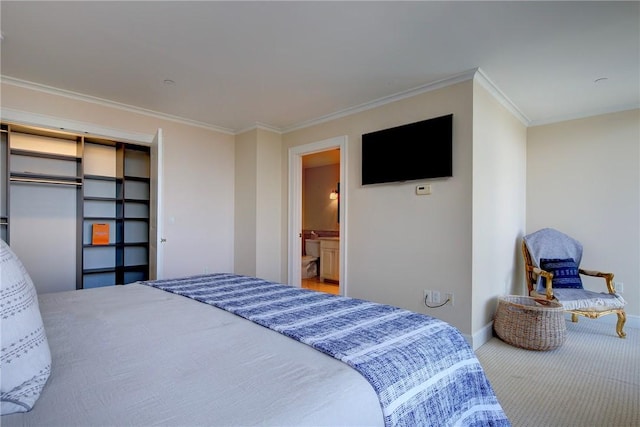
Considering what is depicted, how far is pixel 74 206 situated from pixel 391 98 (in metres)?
3.82

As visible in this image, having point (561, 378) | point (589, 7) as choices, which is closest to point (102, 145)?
point (589, 7)

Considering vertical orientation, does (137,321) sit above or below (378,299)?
above

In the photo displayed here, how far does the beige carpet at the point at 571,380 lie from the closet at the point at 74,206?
422cm

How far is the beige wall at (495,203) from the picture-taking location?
2.99 m

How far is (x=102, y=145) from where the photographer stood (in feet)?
13.2

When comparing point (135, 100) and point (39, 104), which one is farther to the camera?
point (135, 100)

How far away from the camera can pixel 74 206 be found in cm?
378

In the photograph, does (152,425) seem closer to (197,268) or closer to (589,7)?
(589,7)

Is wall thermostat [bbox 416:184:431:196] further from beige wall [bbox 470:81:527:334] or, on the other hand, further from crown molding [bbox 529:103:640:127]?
crown molding [bbox 529:103:640:127]

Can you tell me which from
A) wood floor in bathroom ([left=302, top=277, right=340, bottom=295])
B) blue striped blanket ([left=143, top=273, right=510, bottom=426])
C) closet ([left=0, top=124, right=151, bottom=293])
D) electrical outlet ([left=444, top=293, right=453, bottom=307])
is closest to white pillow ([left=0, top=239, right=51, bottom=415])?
blue striped blanket ([left=143, top=273, right=510, bottom=426])

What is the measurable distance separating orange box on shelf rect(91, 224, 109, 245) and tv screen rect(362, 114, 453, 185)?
315 cm

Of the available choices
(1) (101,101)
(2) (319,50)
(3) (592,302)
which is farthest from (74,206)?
(3) (592,302)

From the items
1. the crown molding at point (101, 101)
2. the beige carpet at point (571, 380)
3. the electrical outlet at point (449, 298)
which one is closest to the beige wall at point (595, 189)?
the beige carpet at point (571, 380)

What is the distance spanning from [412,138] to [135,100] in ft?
10.1
